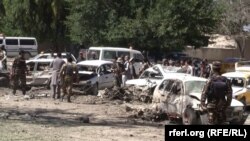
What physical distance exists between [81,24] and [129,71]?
628 inches

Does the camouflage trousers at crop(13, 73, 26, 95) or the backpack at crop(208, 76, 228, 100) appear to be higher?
the backpack at crop(208, 76, 228, 100)

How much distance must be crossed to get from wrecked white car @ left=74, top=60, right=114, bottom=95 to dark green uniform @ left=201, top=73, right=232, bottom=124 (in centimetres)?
1046

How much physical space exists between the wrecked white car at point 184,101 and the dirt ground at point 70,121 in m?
0.65

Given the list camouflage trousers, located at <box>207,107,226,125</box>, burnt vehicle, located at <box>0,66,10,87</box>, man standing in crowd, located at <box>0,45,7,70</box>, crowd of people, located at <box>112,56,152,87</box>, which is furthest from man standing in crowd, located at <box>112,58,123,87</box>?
camouflage trousers, located at <box>207,107,226,125</box>

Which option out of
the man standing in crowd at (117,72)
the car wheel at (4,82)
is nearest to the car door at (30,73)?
the car wheel at (4,82)

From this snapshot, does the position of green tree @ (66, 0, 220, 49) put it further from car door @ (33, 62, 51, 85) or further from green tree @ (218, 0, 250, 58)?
car door @ (33, 62, 51, 85)

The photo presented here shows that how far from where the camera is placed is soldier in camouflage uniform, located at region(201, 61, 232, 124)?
1253 cm

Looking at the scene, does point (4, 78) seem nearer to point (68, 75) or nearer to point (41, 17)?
point (68, 75)

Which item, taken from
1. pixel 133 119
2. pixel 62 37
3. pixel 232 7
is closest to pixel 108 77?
pixel 133 119

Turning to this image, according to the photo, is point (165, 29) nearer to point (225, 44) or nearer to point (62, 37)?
point (62, 37)

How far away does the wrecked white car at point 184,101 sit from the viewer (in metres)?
15.2

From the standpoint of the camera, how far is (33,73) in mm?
24812

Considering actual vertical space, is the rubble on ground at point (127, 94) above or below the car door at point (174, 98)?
below

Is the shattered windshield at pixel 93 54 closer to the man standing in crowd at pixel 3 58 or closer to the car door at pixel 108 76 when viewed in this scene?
the car door at pixel 108 76
